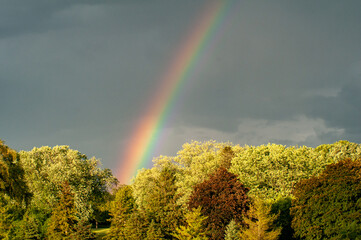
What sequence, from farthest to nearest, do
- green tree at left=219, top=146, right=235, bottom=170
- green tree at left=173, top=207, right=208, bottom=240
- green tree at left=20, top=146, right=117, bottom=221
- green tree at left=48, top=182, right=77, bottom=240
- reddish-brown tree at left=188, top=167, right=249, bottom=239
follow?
1. green tree at left=219, top=146, right=235, bottom=170
2. green tree at left=20, top=146, right=117, bottom=221
3. green tree at left=48, top=182, right=77, bottom=240
4. reddish-brown tree at left=188, top=167, right=249, bottom=239
5. green tree at left=173, top=207, right=208, bottom=240

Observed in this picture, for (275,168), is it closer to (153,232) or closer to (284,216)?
(284,216)

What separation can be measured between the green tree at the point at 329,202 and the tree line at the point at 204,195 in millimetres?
116

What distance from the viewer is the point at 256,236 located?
41.6 meters

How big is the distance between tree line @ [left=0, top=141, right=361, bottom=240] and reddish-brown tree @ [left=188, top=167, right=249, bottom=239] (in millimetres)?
127

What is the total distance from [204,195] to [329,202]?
15459 mm

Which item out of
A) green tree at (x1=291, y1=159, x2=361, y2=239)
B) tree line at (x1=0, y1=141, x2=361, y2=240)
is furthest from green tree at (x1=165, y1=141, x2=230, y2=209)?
green tree at (x1=291, y1=159, x2=361, y2=239)

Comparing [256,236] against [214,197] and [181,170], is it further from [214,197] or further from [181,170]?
[181,170]

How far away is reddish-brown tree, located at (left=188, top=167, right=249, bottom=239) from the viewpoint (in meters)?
46.8

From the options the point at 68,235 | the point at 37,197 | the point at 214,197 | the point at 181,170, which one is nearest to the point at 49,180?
the point at 37,197

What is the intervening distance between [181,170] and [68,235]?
103ft

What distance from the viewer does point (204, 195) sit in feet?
162

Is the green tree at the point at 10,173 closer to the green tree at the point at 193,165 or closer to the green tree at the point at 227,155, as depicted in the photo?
the green tree at the point at 193,165

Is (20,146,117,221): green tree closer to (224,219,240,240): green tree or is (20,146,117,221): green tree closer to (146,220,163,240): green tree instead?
(146,220,163,240): green tree

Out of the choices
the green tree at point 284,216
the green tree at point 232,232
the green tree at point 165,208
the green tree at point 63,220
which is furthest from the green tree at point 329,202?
the green tree at point 63,220
